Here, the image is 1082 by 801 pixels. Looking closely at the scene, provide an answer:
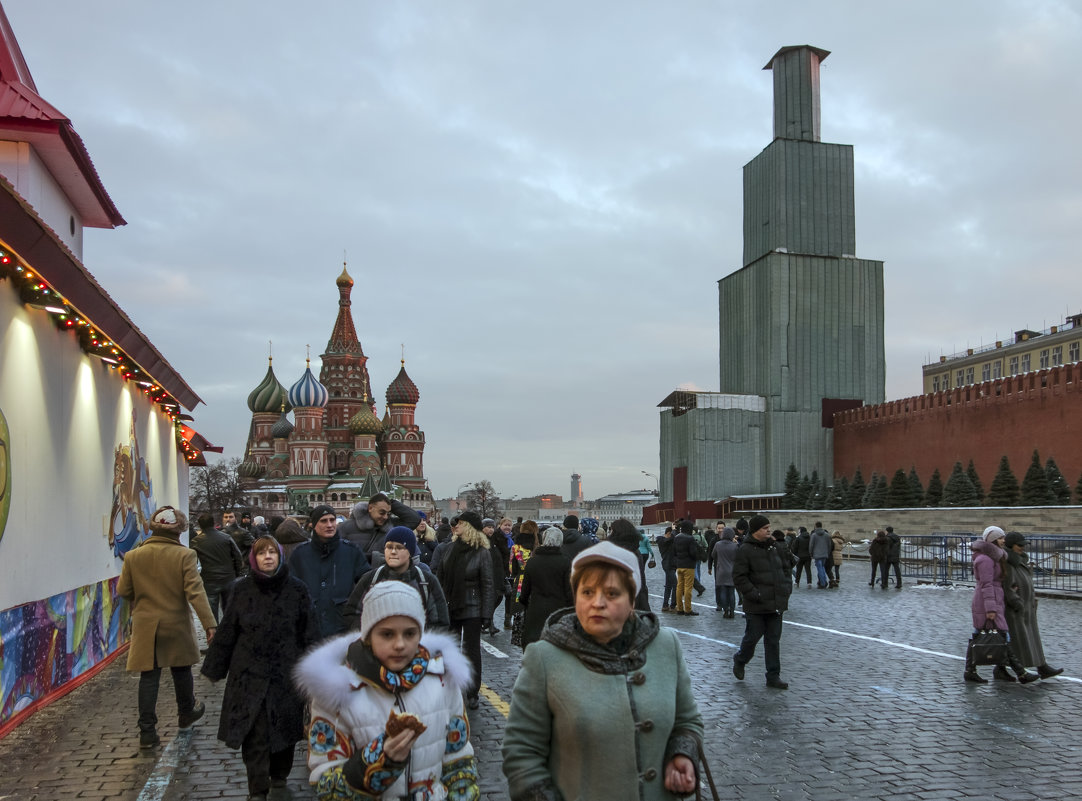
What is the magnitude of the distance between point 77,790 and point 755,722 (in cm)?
458

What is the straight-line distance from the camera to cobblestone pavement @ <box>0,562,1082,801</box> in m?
5.69

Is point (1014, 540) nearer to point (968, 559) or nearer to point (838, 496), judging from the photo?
point (968, 559)

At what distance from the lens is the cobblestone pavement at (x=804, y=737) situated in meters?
5.69

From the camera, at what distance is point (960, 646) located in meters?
11.5

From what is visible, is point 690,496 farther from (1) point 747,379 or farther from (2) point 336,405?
(2) point 336,405

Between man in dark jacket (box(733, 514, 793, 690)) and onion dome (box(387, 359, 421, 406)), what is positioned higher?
onion dome (box(387, 359, 421, 406))

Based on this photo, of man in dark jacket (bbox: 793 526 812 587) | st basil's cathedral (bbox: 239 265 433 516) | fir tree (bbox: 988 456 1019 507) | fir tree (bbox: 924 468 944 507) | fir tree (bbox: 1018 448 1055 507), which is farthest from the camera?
st basil's cathedral (bbox: 239 265 433 516)

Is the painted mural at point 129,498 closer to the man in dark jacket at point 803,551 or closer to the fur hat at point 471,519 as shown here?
the fur hat at point 471,519

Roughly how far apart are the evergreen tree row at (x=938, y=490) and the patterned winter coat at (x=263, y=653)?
36409 millimetres

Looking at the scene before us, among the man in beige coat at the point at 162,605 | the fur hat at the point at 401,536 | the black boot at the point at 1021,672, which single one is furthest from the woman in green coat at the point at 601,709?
the black boot at the point at 1021,672

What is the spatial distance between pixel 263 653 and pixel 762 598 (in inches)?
193

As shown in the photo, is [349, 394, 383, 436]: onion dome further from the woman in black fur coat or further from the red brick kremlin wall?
the woman in black fur coat

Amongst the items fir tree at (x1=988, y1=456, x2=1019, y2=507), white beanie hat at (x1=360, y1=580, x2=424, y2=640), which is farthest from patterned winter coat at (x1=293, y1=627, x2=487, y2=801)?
fir tree at (x1=988, y1=456, x2=1019, y2=507)

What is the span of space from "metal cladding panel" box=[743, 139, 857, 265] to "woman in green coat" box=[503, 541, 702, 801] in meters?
64.2
